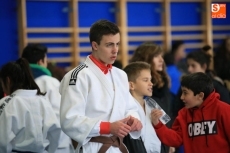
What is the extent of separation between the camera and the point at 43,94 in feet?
12.9

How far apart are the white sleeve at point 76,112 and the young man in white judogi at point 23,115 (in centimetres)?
78

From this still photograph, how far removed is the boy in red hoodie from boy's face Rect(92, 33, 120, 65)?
2.10ft

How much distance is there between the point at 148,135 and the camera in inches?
146

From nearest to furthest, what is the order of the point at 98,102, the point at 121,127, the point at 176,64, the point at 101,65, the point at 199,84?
the point at 121,127, the point at 98,102, the point at 101,65, the point at 199,84, the point at 176,64

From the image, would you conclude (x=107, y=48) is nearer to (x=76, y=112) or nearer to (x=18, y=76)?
(x=76, y=112)

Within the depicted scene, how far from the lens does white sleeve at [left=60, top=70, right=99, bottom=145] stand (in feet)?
9.66

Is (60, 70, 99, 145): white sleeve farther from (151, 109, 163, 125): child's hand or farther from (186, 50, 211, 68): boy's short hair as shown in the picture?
(186, 50, 211, 68): boy's short hair

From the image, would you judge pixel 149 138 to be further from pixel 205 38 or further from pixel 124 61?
pixel 205 38

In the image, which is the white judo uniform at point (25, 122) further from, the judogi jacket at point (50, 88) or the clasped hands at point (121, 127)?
the clasped hands at point (121, 127)

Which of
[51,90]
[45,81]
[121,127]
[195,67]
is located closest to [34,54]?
[45,81]

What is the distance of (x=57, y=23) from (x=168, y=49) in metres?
1.90

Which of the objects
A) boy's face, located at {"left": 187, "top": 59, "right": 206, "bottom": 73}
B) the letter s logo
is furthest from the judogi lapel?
boy's face, located at {"left": 187, "top": 59, "right": 206, "bottom": 73}

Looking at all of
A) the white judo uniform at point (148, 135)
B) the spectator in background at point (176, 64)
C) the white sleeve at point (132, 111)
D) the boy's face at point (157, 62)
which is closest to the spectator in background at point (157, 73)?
the boy's face at point (157, 62)

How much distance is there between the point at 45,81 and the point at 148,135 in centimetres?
120
